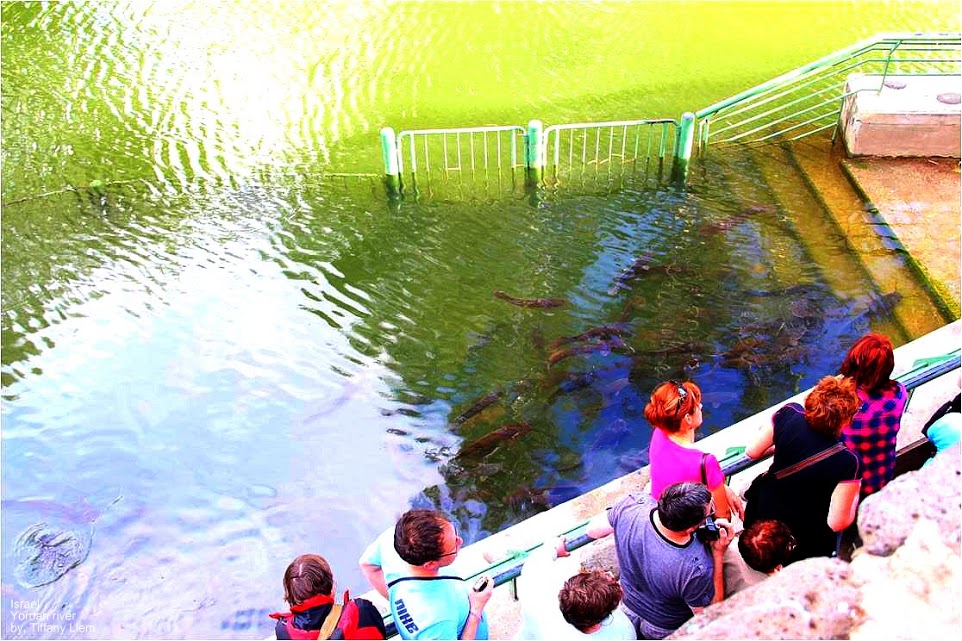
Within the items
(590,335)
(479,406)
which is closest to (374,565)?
(479,406)

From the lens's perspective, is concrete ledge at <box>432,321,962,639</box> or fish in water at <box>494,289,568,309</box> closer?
concrete ledge at <box>432,321,962,639</box>

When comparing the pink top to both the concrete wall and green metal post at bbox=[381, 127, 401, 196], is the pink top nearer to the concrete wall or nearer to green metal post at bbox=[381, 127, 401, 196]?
the concrete wall

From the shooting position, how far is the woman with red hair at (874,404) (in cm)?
367

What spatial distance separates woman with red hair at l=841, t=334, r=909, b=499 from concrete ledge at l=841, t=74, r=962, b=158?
9009 mm

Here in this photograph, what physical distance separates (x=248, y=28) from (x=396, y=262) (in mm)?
9936

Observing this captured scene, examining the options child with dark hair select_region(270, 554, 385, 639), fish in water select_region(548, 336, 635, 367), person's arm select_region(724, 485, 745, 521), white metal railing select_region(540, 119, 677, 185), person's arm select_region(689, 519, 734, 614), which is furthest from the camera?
white metal railing select_region(540, 119, 677, 185)

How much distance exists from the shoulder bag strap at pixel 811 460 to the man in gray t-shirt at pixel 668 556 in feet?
1.54

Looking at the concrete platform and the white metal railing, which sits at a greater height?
the white metal railing

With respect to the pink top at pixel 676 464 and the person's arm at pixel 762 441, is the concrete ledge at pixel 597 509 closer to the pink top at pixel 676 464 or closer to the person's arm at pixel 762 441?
the person's arm at pixel 762 441

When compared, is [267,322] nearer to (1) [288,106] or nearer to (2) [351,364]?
(2) [351,364]

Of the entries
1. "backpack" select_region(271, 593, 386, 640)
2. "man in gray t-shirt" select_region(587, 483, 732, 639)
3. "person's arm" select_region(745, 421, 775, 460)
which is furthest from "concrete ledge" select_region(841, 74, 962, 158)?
"backpack" select_region(271, 593, 386, 640)

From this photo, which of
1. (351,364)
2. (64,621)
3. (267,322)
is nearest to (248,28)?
(267,322)

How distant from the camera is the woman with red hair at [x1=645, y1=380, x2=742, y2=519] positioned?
367 centimetres

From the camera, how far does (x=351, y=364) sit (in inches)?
310
